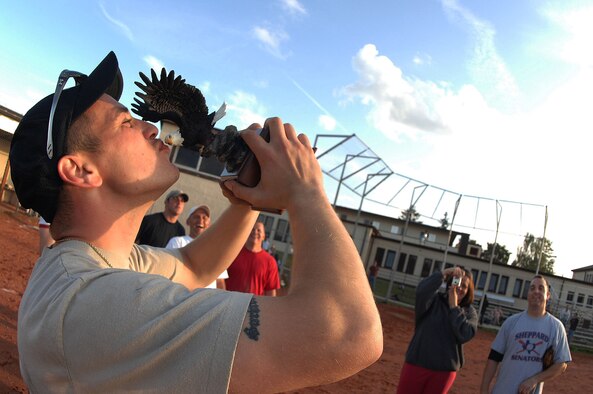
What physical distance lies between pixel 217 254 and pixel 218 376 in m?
0.95

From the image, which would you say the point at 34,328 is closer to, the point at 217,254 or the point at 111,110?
the point at 111,110

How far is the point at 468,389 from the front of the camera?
10.3 meters

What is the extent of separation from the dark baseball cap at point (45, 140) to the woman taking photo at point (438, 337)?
4.43m

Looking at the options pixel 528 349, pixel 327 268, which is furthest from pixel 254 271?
pixel 327 268

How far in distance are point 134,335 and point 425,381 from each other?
15.1 ft

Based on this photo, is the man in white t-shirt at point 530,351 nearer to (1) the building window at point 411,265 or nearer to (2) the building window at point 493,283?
(2) the building window at point 493,283

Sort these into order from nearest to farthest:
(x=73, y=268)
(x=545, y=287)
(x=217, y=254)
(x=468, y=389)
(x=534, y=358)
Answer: (x=73, y=268) → (x=217, y=254) → (x=534, y=358) → (x=545, y=287) → (x=468, y=389)

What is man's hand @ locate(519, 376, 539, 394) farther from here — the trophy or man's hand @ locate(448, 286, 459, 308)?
the trophy

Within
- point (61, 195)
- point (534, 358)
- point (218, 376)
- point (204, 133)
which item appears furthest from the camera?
point (534, 358)

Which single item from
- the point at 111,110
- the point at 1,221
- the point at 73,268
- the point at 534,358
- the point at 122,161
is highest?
the point at 111,110

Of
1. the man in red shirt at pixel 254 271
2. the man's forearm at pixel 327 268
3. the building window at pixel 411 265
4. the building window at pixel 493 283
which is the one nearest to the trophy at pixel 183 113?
the man's forearm at pixel 327 268

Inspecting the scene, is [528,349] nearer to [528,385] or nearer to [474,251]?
[528,385]

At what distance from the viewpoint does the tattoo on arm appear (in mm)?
991

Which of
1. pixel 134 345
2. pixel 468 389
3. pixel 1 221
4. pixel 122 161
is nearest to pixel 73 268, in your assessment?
pixel 134 345
